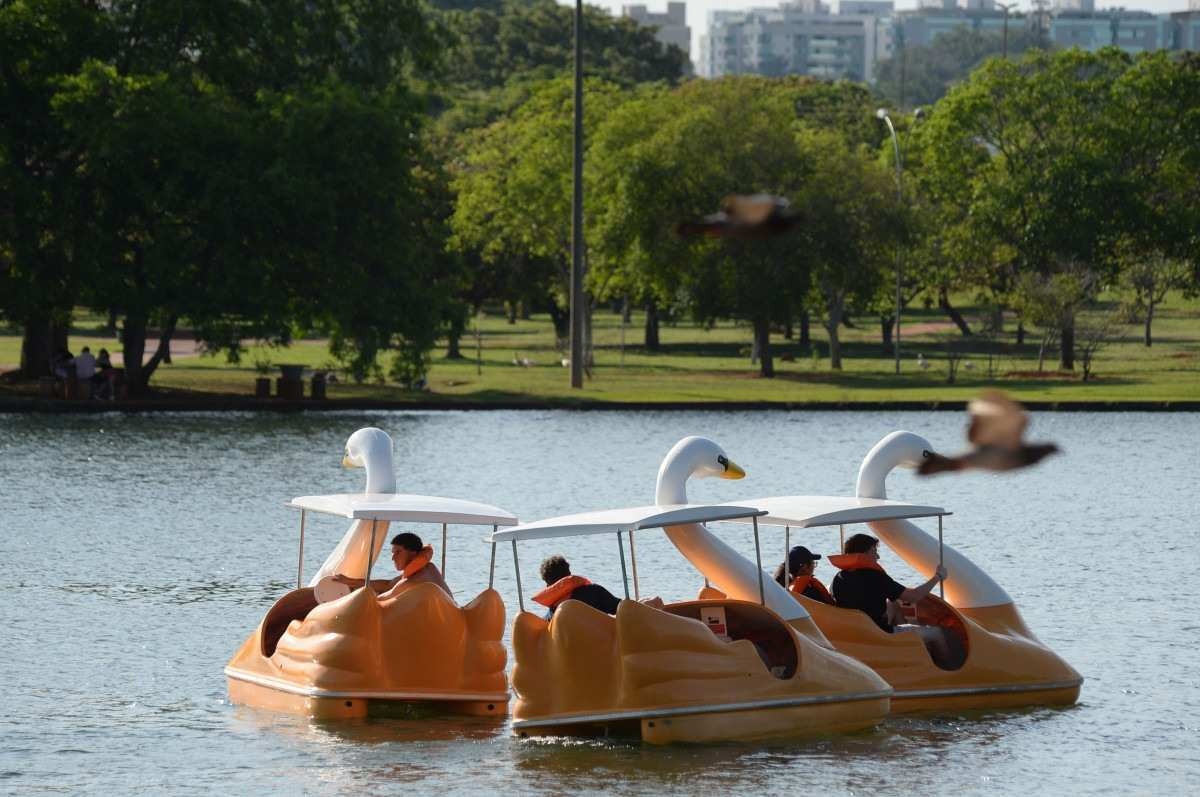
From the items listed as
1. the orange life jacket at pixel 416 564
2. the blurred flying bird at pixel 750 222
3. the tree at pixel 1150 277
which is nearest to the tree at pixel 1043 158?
the tree at pixel 1150 277

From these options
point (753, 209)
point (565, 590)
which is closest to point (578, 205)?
point (565, 590)

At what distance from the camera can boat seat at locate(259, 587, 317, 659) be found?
18.9 meters

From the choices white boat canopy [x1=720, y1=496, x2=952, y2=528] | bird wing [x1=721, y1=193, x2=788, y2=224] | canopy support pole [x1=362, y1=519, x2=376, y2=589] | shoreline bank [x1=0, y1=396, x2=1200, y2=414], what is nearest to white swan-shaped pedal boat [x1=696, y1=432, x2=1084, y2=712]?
white boat canopy [x1=720, y1=496, x2=952, y2=528]

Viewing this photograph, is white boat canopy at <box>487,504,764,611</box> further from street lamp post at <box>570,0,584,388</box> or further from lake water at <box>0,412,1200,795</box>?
street lamp post at <box>570,0,584,388</box>

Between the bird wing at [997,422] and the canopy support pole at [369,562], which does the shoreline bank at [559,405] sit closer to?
the canopy support pole at [369,562]

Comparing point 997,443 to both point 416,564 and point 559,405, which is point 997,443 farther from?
point 559,405

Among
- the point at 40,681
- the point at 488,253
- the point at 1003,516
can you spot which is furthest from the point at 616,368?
the point at 40,681

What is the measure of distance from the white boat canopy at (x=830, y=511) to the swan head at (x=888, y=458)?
0.42 metres

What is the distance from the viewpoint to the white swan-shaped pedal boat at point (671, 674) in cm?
1658

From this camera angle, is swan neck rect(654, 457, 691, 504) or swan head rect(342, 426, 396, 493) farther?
swan head rect(342, 426, 396, 493)

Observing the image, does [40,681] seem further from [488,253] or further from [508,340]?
[508,340]

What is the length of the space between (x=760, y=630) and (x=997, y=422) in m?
5.44

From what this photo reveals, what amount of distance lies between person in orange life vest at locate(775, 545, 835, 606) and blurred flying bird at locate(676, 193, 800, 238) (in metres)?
6.70

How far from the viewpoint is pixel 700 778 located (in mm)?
16016
